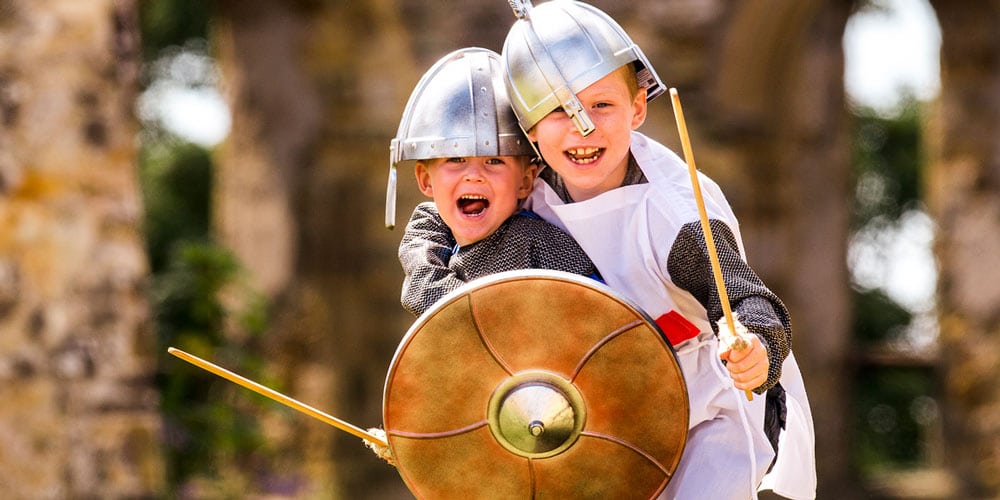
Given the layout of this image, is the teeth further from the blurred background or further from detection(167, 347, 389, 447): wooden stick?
the blurred background

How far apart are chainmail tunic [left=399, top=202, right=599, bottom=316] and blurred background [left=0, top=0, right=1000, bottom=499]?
178 centimetres

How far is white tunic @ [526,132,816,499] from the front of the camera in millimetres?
2309

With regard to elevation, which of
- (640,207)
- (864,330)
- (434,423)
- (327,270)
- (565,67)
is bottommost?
(864,330)

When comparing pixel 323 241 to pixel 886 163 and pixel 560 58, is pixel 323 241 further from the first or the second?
pixel 886 163

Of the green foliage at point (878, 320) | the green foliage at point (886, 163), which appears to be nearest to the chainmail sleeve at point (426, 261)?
the green foliage at point (878, 320)

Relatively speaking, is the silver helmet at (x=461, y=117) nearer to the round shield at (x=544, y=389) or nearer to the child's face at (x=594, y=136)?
the child's face at (x=594, y=136)

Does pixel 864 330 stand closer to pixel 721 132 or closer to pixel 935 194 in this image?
pixel 935 194

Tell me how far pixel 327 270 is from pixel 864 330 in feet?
17.3

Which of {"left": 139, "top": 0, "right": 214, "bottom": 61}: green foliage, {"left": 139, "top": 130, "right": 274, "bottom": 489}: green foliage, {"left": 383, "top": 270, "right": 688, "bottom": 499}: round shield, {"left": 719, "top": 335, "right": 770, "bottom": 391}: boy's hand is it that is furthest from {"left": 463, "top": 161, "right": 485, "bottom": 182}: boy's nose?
{"left": 139, "top": 0, "right": 214, "bottom": 61}: green foliage

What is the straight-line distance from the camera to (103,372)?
402cm

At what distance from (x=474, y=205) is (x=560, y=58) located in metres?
0.29

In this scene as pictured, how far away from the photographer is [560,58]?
2.28 m

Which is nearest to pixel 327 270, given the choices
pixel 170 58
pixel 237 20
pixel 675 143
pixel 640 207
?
pixel 237 20

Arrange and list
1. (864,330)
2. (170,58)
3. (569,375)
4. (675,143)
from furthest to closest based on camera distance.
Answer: (170,58)
(864,330)
(675,143)
(569,375)
